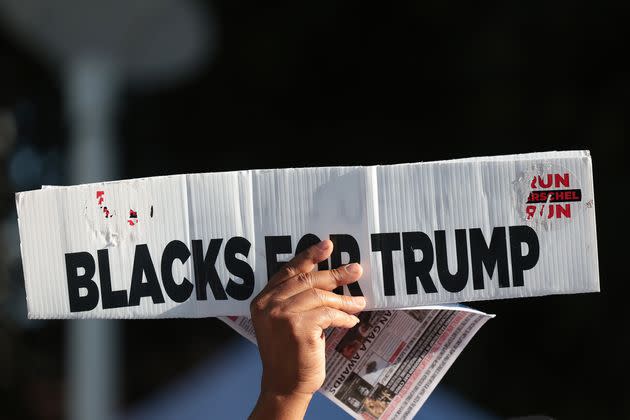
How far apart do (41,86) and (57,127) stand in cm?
23

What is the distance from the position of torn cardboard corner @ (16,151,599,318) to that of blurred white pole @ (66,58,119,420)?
5.12ft

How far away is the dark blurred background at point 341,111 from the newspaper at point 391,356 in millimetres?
1741

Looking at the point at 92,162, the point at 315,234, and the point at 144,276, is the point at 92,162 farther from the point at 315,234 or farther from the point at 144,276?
the point at 315,234

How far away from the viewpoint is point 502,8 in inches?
127

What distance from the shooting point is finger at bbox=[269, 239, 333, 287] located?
1.19 metres

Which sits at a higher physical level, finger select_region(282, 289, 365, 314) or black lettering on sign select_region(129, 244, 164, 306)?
black lettering on sign select_region(129, 244, 164, 306)

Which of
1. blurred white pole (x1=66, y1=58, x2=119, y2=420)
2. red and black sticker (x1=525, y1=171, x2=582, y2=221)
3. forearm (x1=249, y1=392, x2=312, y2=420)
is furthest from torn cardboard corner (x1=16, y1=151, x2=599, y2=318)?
blurred white pole (x1=66, y1=58, x2=119, y2=420)

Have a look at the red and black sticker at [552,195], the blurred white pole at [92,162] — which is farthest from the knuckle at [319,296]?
the blurred white pole at [92,162]

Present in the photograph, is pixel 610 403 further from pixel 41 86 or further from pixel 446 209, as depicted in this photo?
pixel 41 86

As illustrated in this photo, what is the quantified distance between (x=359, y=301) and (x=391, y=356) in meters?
0.14

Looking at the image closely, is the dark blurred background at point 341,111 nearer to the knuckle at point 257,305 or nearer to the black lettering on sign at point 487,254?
the knuckle at point 257,305

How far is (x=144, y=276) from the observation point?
1.23m

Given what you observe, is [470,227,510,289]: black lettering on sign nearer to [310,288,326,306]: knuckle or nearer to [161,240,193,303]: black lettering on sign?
[310,288,326,306]: knuckle

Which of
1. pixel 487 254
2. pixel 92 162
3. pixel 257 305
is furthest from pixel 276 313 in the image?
pixel 92 162
